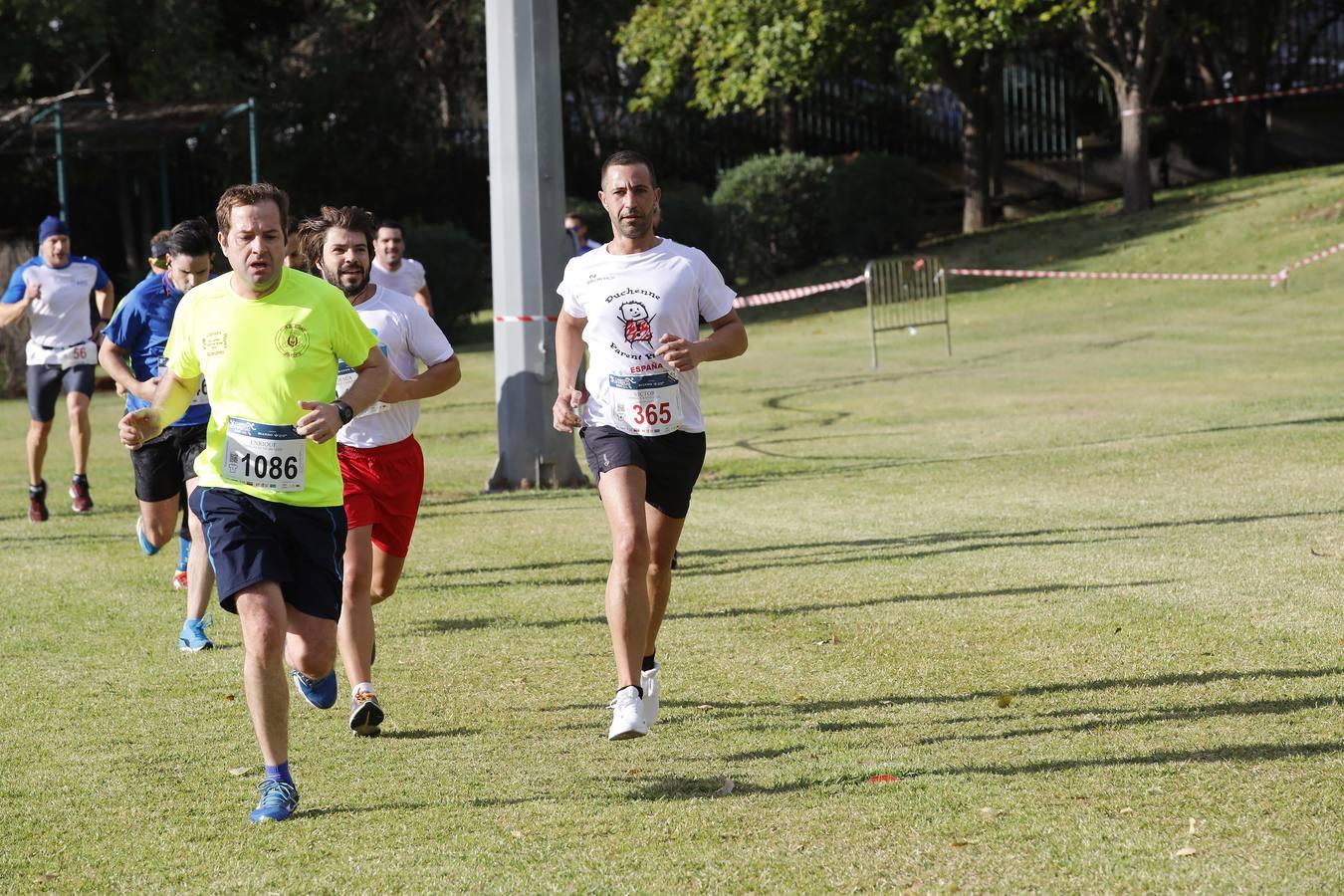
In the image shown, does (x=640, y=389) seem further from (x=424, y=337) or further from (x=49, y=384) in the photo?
(x=49, y=384)

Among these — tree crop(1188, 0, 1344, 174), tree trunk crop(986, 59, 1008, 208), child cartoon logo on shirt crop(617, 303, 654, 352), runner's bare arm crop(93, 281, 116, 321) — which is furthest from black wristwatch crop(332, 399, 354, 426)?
tree crop(1188, 0, 1344, 174)

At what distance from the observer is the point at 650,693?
6520 millimetres

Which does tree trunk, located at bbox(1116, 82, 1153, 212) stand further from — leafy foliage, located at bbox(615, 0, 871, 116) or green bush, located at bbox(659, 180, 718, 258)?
green bush, located at bbox(659, 180, 718, 258)

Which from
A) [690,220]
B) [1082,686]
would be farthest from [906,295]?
[1082,686]

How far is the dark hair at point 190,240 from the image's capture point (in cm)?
850

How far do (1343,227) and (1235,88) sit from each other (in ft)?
32.9

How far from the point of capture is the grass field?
514 cm

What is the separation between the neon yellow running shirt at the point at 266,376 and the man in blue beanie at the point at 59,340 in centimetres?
794

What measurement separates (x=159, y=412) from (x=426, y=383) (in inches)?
43.9

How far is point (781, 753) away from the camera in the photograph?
6.21 meters

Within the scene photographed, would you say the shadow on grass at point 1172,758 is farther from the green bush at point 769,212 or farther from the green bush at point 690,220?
the green bush at point 769,212

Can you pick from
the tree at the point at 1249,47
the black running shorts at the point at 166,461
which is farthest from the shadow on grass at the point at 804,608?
the tree at the point at 1249,47

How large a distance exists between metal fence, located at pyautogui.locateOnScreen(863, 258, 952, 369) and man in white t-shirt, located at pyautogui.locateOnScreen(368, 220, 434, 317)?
9.79 metres

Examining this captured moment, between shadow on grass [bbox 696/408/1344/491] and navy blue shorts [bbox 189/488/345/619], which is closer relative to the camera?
navy blue shorts [bbox 189/488/345/619]
